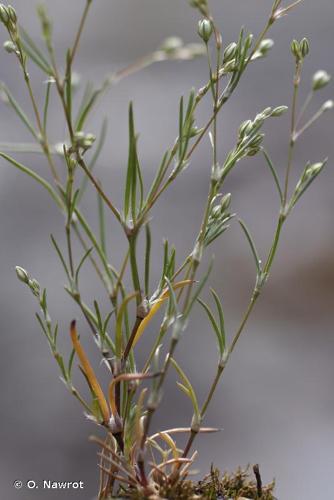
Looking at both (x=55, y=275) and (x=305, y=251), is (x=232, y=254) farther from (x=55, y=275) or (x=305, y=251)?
(x=55, y=275)

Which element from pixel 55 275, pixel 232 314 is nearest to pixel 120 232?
pixel 55 275

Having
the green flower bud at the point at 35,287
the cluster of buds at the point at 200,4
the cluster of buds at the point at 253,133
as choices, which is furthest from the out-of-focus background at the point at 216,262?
the cluster of buds at the point at 200,4

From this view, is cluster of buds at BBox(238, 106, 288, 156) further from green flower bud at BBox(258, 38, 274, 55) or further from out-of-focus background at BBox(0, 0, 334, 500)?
out-of-focus background at BBox(0, 0, 334, 500)

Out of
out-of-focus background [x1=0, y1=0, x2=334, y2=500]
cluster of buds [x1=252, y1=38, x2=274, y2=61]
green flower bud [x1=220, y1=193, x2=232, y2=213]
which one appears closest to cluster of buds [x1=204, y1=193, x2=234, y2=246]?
green flower bud [x1=220, y1=193, x2=232, y2=213]

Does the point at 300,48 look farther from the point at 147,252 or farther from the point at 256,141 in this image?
the point at 147,252

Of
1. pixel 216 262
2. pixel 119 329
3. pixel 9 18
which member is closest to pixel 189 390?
pixel 119 329

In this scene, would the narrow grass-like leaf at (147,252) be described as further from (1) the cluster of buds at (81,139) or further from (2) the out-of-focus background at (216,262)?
(2) the out-of-focus background at (216,262)
